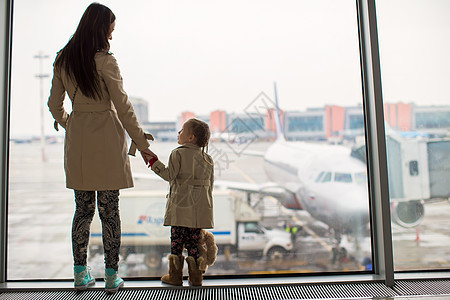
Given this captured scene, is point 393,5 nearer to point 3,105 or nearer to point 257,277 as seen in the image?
point 257,277

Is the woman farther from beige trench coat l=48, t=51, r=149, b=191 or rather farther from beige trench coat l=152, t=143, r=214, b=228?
beige trench coat l=152, t=143, r=214, b=228

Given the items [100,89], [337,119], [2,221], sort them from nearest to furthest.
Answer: [100,89], [2,221], [337,119]

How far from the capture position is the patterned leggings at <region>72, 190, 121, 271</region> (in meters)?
1.75

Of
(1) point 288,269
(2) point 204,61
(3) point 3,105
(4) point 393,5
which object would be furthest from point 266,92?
(3) point 3,105

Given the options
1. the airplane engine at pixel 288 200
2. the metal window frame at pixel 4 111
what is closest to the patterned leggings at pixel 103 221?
the metal window frame at pixel 4 111

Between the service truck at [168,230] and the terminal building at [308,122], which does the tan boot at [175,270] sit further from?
the terminal building at [308,122]

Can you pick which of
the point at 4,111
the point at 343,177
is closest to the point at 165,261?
the point at 343,177

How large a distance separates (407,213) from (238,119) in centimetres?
112

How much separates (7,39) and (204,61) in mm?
1142

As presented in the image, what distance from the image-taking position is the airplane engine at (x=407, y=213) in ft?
7.06

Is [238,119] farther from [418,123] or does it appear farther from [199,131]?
[418,123]

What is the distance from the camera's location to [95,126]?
171cm

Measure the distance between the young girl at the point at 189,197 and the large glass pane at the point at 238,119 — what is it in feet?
0.93

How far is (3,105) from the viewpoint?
2.11m
